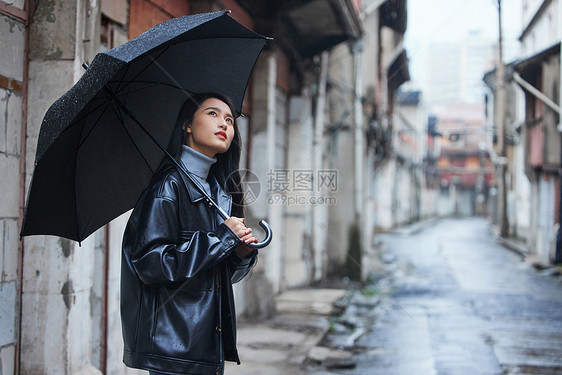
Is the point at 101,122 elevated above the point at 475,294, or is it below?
above

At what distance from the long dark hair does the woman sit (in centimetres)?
5

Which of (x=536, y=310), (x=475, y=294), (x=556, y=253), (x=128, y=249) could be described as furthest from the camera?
(x=556, y=253)

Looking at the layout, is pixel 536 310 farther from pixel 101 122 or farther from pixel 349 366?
pixel 101 122

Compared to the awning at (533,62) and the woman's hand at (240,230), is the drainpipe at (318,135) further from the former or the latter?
the woman's hand at (240,230)

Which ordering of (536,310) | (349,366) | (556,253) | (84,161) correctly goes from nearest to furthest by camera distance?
(84,161)
(349,366)
(536,310)
(556,253)

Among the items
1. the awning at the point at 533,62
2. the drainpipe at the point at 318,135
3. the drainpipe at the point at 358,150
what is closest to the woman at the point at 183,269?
the drainpipe at the point at 318,135

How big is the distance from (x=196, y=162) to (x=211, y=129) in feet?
0.53

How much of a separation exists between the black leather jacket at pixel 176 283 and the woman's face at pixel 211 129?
0.59 ft

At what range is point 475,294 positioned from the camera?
408 inches

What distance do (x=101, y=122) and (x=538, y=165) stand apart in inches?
654

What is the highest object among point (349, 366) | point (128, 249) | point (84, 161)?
point (84, 161)

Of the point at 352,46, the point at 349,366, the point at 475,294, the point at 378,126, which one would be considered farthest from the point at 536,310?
the point at 378,126
